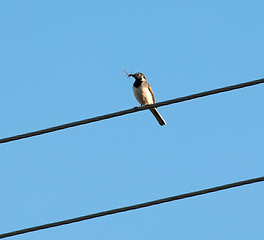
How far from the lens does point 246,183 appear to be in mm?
6023

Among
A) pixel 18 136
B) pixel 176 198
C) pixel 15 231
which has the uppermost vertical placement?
pixel 18 136

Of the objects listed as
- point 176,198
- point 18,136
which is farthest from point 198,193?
point 18,136

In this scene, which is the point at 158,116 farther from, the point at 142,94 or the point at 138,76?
the point at 138,76

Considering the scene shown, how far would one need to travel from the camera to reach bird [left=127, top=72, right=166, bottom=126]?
44.2 feet

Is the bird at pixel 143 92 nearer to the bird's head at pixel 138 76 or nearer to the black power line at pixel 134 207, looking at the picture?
the bird's head at pixel 138 76

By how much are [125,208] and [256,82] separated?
185 centimetres

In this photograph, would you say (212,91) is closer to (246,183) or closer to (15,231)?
(246,183)

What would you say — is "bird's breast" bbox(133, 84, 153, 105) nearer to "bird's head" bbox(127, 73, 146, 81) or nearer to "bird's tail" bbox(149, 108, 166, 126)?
"bird's tail" bbox(149, 108, 166, 126)

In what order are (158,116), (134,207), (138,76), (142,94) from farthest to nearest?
(138,76) < (158,116) < (142,94) < (134,207)

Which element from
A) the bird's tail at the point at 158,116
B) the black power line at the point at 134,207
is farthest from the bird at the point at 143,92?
the black power line at the point at 134,207

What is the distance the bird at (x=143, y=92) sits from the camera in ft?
44.2

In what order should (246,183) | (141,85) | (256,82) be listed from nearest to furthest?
(246,183) < (256,82) < (141,85)

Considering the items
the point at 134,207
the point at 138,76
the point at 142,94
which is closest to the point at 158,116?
the point at 142,94

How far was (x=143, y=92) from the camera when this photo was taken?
44.1 ft
